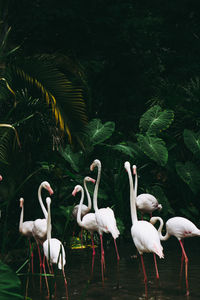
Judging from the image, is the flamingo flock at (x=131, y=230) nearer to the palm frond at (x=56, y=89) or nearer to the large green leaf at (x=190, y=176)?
the palm frond at (x=56, y=89)

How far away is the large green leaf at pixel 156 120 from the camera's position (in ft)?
39.2

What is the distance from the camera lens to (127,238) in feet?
34.7

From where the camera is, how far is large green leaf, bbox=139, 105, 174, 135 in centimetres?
1194

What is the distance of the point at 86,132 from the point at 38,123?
122cm

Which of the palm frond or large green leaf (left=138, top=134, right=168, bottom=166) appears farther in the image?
large green leaf (left=138, top=134, right=168, bottom=166)

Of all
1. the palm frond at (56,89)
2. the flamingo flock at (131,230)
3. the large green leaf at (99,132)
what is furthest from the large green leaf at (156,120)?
the palm frond at (56,89)

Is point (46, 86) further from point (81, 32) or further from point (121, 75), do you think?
point (121, 75)

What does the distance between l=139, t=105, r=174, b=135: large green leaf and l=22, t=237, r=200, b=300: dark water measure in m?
3.30

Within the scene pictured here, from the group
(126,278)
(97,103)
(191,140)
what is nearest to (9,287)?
(126,278)

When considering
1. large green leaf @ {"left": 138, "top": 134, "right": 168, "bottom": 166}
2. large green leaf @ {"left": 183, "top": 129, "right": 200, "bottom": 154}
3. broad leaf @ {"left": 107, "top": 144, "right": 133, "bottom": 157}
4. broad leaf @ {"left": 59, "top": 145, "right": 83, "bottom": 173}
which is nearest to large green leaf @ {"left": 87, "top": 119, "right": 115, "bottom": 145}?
broad leaf @ {"left": 107, "top": 144, "right": 133, "bottom": 157}

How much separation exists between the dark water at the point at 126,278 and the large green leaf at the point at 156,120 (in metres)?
3.30

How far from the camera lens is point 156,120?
39.6ft

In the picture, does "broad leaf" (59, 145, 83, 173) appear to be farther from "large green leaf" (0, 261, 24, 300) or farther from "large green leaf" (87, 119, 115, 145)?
"large green leaf" (0, 261, 24, 300)

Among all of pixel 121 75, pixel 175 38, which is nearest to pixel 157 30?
pixel 175 38
